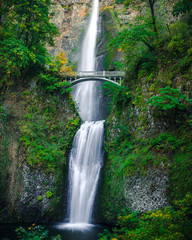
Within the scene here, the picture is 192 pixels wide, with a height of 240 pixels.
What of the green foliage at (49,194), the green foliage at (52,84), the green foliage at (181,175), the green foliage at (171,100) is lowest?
the green foliage at (49,194)

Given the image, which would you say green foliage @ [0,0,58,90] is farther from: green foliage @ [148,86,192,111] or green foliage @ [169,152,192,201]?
green foliage @ [169,152,192,201]

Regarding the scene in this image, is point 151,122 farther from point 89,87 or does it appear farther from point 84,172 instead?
point 89,87

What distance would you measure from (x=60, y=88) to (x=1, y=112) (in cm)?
597

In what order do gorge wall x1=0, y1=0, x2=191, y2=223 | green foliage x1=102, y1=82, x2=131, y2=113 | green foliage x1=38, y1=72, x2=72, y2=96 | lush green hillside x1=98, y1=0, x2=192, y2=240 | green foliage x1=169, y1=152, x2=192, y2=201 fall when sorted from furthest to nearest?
1. green foliage x1=38, y1=72, x2=72, y2=96
2. green foliage x1=102, y1=82, x2=131, y2=113
3. gorge wall x1=0, y1=0, x2=191, y2=223
4. lush green hillside x1=98, y1=0, x2=192, y2=240
5. green foliage x1=169, y1=152, x2=192, y2=201

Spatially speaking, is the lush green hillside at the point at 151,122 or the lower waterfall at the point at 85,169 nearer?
the lush green hillside at the point at 151,122

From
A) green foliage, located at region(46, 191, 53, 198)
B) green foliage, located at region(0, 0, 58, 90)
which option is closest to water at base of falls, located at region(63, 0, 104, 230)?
green foliage, located at region(46, 191, 53, 198)

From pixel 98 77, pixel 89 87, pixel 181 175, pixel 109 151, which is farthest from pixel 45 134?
pixel 89 87

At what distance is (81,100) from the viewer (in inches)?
986

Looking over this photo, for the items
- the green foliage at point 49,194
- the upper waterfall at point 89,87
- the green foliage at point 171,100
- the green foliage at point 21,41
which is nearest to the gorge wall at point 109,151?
the green foliage at point 49,194

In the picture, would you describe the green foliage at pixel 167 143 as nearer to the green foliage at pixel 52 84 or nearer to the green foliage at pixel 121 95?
the green foliage at pixel 121 95

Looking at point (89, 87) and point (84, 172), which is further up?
point (89, 87)

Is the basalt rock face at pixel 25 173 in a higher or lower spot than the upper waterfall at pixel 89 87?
lower

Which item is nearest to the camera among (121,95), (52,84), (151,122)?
(151,122)

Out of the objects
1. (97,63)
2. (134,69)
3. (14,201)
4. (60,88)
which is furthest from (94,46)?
(14,201)
